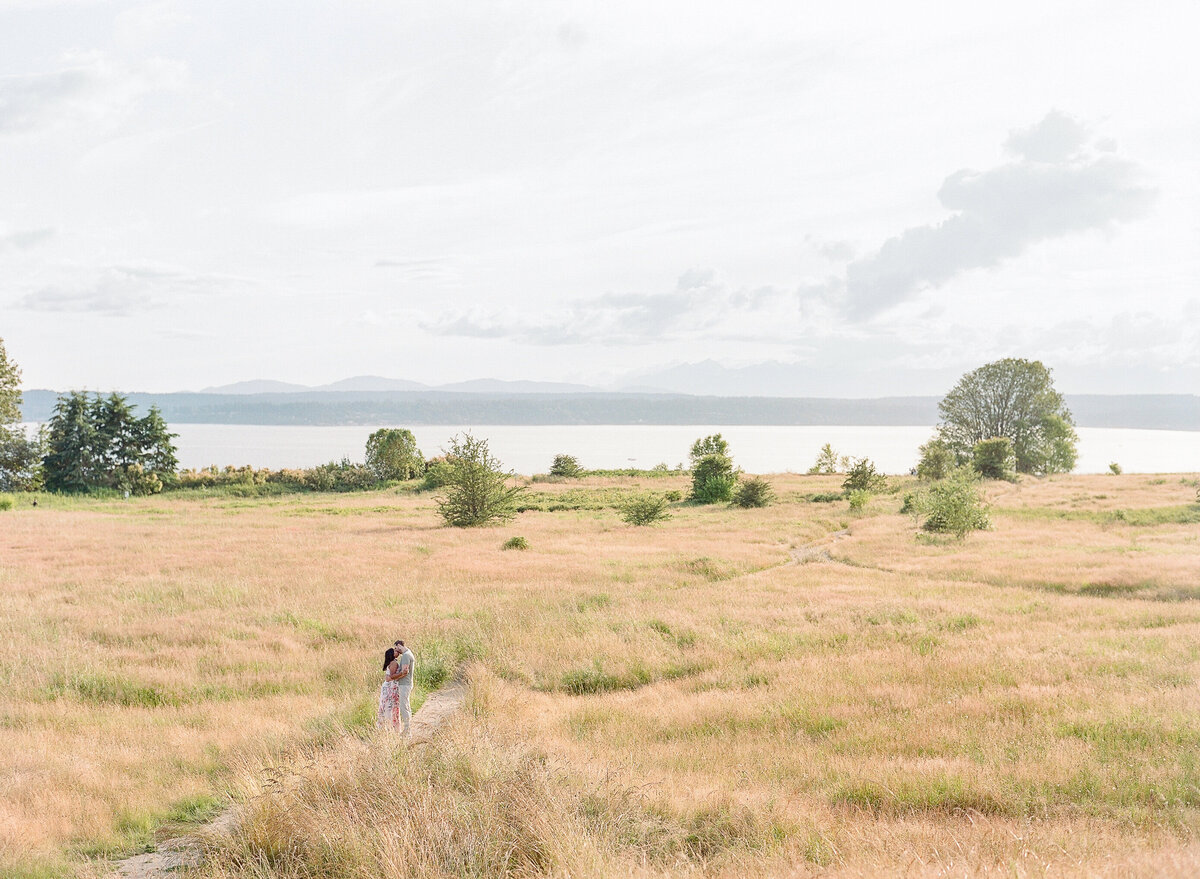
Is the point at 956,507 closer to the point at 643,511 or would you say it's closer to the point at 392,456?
the point at 643,511

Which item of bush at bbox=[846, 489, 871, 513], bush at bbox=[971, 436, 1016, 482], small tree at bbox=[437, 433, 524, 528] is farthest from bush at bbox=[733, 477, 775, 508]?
bush at bbox=[971, 436, 1016, 482]

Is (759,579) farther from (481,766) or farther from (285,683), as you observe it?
(481,766)

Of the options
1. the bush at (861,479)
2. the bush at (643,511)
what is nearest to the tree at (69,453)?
the bush at (643,511)

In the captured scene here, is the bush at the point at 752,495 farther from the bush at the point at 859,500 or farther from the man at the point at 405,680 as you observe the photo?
the man at the point at 405,680

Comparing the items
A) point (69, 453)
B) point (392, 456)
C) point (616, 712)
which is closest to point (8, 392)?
point (69, 453)

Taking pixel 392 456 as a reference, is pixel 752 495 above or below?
below

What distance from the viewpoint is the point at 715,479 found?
210 ft

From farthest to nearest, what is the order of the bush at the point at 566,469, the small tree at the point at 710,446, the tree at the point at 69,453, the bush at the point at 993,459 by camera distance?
the bush at the point at 566,469 → the bush at the point at 993,459 → the small tree at the point at 710,446 → the tree at the point at 69,453

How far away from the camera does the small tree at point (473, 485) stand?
4566 centimetres

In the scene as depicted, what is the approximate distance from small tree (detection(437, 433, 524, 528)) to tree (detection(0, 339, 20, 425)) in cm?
4571

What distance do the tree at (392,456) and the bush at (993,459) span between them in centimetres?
6045

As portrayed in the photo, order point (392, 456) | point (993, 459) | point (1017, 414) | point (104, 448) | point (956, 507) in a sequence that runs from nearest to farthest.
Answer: point (956, 507)
point (104, 448)
point (993, 459)
point (392, 456)
point (1017, 414)

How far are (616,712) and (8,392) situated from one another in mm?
73381

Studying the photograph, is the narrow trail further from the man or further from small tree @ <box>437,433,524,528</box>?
small tree @ <box>437,433,524,528</box>
